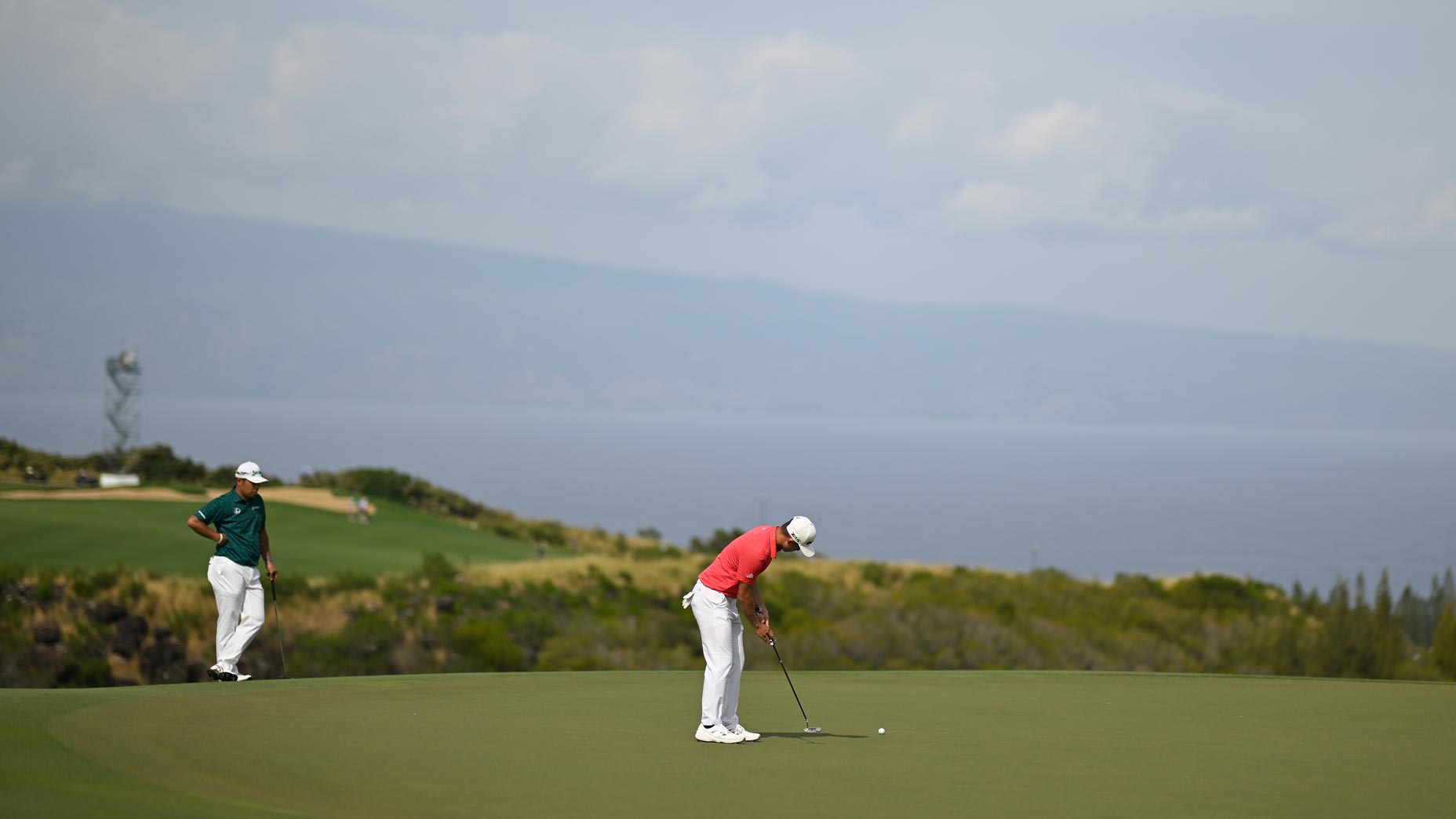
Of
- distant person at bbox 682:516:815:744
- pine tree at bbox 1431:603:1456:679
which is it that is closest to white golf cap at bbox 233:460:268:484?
distant person at bbox 682:516:815:744

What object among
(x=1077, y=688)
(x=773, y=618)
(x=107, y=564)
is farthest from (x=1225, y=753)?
(x=107, y=564)

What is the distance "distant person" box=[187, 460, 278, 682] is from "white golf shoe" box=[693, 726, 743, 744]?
533 cm

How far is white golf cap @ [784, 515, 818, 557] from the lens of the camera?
423 inches

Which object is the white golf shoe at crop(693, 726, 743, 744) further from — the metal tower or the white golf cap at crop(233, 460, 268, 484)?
the metal tower

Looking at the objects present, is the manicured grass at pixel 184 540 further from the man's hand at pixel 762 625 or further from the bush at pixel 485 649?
the man's hand at pixel 762 625

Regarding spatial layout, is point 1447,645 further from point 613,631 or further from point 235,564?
point 235,564

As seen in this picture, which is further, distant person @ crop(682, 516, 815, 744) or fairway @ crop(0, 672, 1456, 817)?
distant person @ crop(682, 516, 815, 744)

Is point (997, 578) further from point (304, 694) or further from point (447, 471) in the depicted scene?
point (447, 471)

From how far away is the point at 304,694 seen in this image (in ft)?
42.5

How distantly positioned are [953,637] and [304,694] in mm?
17982

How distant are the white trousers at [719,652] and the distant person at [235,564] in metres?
5.10

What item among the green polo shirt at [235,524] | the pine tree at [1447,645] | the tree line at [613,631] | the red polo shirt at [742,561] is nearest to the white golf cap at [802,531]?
the red polo shirt at [742,561]

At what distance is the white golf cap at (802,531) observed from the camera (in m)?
10.7

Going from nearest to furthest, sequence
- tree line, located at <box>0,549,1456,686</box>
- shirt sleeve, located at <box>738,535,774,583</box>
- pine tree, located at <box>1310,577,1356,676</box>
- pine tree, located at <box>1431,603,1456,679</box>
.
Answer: shirt sleeve, located at <box>738,535,774,583</box> → pine tree, located at <box>1431,603,1456,679</box> → tree line, located at <box>0,549,1456,686</box> → pine tree, located at <box>1310,577,1356,676</box>
